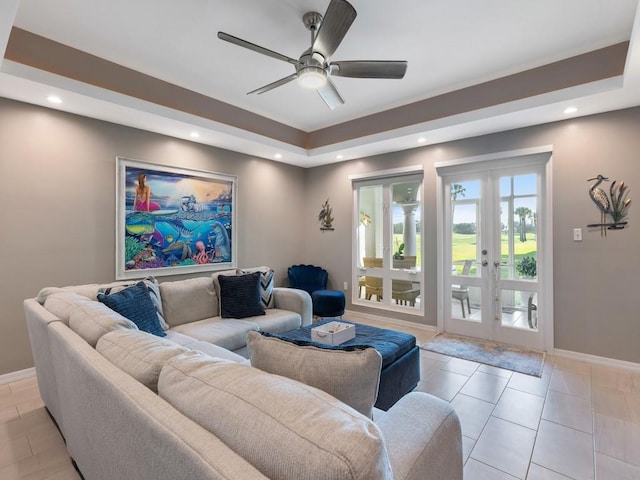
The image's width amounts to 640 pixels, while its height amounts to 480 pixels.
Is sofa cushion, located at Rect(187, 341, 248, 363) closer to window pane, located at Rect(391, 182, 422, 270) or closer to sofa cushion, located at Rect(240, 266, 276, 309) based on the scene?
sofa cushion, located at Rect(240, 266, 276, 309)

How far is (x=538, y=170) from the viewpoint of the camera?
3.54 metres

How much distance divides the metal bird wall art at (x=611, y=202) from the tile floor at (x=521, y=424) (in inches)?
54.5

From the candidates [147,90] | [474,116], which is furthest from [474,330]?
[147,90]

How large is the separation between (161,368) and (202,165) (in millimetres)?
3477

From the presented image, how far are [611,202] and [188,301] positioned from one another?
4205mm

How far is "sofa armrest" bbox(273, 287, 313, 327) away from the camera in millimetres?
3516

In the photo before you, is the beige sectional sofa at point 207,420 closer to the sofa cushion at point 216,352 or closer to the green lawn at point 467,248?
the sofa cushion at point 216,352

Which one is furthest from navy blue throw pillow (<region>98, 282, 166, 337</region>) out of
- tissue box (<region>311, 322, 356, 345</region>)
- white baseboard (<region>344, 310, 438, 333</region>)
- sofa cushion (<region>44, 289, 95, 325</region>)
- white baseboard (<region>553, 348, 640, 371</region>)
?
white baseboard (<region>553, 348, 640, 371</region>)

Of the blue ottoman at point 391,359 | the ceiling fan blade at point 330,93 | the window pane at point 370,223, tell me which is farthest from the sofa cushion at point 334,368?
the window pane at point 370,223

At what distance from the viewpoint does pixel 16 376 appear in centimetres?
285

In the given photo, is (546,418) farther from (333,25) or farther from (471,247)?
(333,25)

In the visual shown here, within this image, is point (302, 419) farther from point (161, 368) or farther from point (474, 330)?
point (474, 330)

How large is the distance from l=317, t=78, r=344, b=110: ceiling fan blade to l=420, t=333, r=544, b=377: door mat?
2.79 m

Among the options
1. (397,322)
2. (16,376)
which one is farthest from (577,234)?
(16,376)
